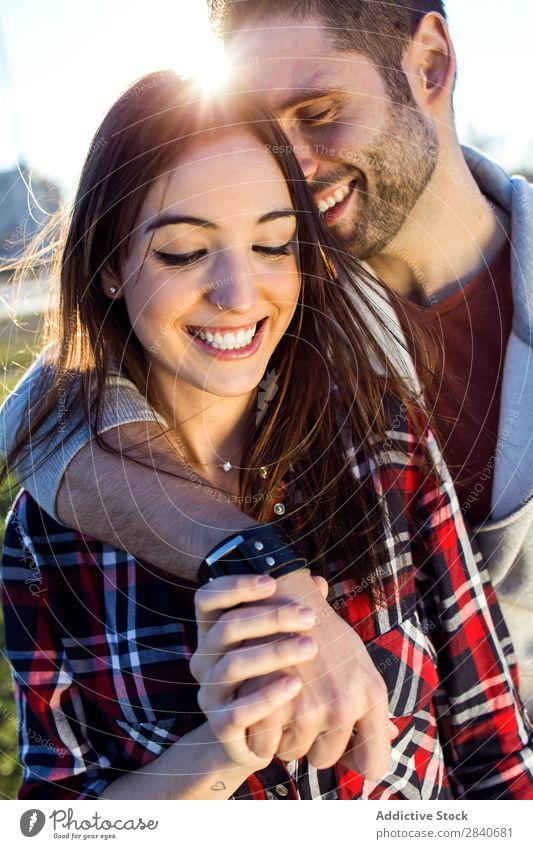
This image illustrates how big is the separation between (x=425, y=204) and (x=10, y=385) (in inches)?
27.1

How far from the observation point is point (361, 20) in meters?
1.10

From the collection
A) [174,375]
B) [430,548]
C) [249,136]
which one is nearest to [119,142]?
[249,136]

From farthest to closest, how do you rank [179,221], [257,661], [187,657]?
[187,657]
[179,221]
[257,661]

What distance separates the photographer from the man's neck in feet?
3.85

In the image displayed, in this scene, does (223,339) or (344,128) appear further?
(344,128)

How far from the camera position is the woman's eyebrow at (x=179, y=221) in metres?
0.75

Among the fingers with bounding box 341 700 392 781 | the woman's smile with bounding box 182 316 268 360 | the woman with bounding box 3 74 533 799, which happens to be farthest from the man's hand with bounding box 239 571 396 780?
the woman's smile with bounding box 182 316 268 360

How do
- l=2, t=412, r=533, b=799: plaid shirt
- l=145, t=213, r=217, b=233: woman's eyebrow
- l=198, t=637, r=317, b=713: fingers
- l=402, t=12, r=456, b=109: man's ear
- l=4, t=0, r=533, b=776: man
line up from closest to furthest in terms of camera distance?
l=198, t=637, r=317, b=713: fingers < l=145, t=213, r=217, b=233: woman's eyebrow < l=2, t=412, r=533, b=799: plaid shirt < l=4, t=0, r=533, b=776: man < l=402, t=12, r=456, b=109: man's ear

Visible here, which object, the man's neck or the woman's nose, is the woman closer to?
the woman's nose

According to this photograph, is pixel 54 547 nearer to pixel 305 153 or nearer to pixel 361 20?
pixel 305 153

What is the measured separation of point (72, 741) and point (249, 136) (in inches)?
26.5

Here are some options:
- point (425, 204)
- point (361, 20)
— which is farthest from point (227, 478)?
point (361, 20)

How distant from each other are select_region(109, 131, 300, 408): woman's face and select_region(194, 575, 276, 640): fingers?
11.0 inches
